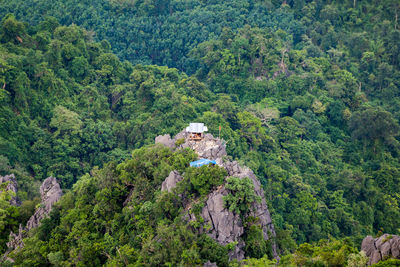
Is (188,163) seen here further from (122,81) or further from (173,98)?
(122,81)

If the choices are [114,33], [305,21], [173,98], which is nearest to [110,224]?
[173,98]

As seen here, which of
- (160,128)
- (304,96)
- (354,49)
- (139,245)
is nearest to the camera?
(139,245)

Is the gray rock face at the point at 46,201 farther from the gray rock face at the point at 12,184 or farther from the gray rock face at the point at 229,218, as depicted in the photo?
the gray rock face at the point at 229,218

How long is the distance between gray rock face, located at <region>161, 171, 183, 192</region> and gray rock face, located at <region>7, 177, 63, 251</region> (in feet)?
34.4

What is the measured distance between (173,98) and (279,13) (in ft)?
116

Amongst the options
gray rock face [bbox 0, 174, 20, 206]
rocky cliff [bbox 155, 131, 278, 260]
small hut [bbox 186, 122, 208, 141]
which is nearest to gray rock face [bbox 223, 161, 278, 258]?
rocky cliff [bbox 155, 131, 278, 260]

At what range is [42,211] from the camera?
31391 millimetres

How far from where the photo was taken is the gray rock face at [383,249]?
63.2 ft

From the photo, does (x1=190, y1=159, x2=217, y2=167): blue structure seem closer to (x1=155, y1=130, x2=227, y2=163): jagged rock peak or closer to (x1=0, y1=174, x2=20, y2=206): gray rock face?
(x1=155, y1=130, x2=227, y2=163): jagged rock peak

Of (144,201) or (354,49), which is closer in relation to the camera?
(144,201)

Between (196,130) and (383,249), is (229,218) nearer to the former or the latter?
(383,249)

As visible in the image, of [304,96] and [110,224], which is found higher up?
[110,224]

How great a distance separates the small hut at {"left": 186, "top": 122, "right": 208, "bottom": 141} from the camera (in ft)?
101

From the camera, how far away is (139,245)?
2458 centimetres
